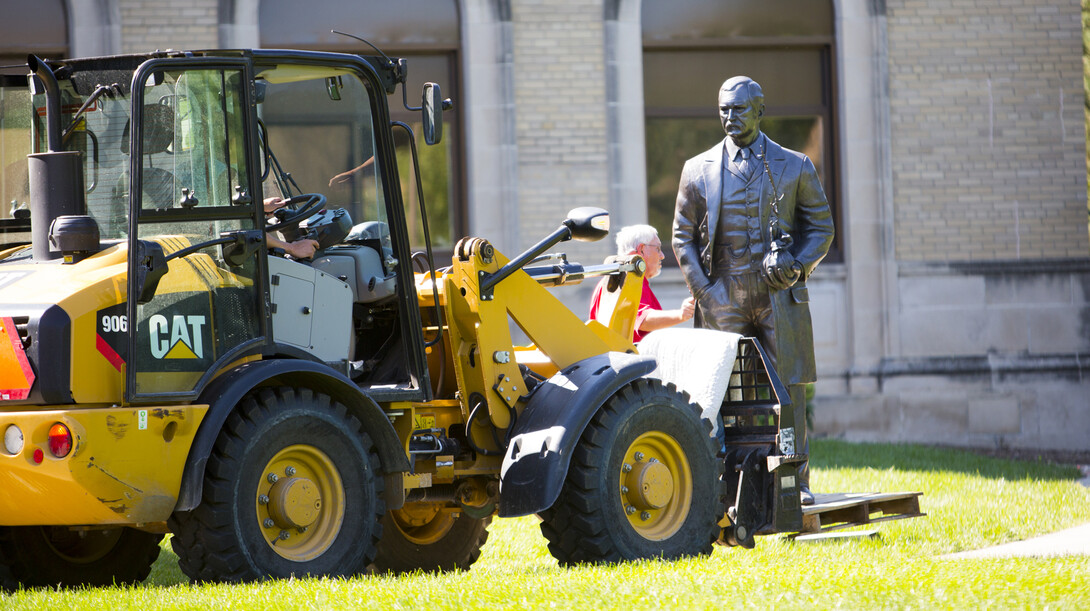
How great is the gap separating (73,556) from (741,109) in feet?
13.5

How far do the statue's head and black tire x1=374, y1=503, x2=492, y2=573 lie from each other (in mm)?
2529

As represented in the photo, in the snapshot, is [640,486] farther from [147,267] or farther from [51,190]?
[51,190]

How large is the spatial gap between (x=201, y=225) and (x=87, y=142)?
0.61 metres

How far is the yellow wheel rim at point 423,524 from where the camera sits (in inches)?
264

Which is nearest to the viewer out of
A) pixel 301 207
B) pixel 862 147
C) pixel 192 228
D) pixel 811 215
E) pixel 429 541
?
pixel 192 228

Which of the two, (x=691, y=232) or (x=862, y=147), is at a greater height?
(x=862, y=147)

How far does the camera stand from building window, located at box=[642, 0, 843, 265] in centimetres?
1411

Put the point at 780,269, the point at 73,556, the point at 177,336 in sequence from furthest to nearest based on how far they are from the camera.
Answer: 1. the point at 780,269
2. the point at 73,556
3. the point at 177,336

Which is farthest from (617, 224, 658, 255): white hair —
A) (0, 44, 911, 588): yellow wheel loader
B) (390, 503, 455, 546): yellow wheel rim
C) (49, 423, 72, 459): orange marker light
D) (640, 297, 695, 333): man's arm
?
(49, 423, 72, 459): orange marker light

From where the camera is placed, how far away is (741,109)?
7371 mm

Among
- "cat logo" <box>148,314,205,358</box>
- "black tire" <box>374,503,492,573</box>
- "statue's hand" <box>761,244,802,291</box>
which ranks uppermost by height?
"statue's hand" <box>761,244,802,291</box>

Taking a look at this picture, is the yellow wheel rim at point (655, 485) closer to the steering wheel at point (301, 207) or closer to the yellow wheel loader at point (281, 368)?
the yellow wheel loader at point (281, 368)

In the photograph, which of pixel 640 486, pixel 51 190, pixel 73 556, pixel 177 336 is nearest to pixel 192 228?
pixel 177 336

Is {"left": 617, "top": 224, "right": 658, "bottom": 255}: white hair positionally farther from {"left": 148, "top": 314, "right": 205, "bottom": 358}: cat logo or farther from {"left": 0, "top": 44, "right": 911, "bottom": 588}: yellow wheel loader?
{"left": 148, "top": 314, "right": 205, "bottom": 358}: cat logo
